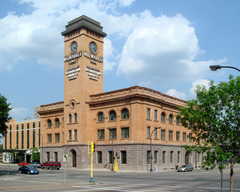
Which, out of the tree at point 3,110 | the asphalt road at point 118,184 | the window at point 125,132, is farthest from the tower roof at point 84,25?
the asphalt road at point 118,184

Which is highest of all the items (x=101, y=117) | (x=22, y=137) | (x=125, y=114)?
(x=125, y=114)

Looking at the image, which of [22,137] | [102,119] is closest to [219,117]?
[102,119]

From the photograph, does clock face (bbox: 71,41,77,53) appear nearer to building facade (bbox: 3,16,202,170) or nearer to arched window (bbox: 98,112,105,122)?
building facade (bbox: 3,16,202,170)

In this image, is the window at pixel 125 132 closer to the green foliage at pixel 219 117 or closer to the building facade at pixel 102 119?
the building facade at pixel 102 119

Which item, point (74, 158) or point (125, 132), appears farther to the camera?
point (74, 158)

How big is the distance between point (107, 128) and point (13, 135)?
78001 millimetres

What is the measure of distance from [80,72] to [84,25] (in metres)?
10.9

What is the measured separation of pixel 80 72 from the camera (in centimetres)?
6309

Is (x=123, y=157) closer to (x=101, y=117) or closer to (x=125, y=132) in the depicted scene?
(x=125, y=132)

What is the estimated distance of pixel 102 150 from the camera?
60125mm

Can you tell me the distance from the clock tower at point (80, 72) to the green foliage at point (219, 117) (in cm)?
4509

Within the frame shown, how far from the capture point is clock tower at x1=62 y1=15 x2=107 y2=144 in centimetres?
→ 6222

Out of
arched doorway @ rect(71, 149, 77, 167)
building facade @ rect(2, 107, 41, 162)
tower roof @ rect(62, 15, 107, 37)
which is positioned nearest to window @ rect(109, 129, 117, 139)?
arched doorway @ rect(71, 149, 77, 167)

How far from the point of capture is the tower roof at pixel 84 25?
64.7m
